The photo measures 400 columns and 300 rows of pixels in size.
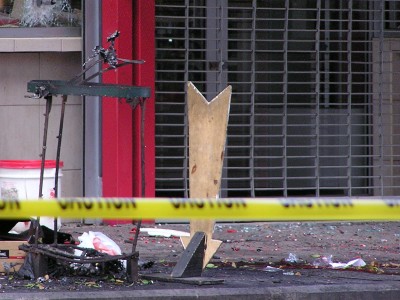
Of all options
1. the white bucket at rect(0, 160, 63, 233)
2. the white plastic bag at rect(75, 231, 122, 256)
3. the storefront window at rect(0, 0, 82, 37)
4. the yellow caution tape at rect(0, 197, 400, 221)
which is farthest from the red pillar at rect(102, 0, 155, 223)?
the yellow caution tape at rect(0, 197, 400, 221)

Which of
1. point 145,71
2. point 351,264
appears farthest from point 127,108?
point 351,264


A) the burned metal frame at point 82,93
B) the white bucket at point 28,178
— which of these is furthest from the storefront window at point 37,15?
the burned metal frame at point 82,93

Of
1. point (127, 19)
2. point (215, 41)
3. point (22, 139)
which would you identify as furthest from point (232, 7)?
point (22, 139)

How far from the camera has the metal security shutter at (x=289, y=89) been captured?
35.0 feet

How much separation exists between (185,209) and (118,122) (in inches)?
228

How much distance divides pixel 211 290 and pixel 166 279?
46cm

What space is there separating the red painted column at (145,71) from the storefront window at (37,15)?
62cm

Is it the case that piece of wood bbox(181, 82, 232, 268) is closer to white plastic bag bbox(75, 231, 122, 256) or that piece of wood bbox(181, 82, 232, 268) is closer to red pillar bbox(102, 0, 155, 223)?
white plastic bag bbox(75, 231, 122, 256)

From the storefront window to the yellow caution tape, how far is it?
6.04m

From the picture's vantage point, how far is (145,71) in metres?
10.3

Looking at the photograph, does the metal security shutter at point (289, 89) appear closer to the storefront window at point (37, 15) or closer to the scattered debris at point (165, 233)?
the scattered debris at point (165, 233)

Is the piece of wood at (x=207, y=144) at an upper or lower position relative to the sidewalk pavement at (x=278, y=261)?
upper

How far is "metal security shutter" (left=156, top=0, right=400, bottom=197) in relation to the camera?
1067 cm

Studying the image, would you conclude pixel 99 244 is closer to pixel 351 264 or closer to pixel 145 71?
pixel 351 264
